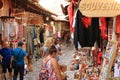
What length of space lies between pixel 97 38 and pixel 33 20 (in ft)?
55.2

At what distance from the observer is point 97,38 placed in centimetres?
632

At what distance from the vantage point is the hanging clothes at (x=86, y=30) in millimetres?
6113

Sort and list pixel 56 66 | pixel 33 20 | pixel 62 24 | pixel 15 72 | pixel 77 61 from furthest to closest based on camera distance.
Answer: pixel 62 24, pixel 33 20, pixel 15 72, pixel 77 61, pixel 56 66

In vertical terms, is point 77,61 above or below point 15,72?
above

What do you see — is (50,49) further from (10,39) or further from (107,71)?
(10,39)

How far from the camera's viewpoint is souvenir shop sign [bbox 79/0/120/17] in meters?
4.55

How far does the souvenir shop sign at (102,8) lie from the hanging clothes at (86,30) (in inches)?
52.0

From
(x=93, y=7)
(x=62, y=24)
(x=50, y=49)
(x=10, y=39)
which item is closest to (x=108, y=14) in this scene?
(x=93, y=7)

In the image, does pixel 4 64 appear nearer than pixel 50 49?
No

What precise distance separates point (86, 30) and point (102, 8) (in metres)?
1.59

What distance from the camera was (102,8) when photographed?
15.1ft

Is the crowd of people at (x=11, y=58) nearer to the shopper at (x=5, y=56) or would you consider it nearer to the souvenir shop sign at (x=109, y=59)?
the shopper at (x=5, y=56)

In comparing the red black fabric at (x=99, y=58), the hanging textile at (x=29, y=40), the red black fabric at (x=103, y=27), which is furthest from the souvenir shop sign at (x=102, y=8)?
the hanging textile at (x=29, y=40)

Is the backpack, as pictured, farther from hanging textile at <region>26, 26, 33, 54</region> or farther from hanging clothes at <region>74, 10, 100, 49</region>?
hanging textile at <region>26, 26, 33, 54</region>
